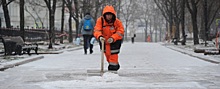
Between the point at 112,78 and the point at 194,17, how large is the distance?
2368cm

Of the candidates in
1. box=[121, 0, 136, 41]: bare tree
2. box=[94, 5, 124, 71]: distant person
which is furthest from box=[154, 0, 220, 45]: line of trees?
box=[121, 0, 136, 41]: bare tree

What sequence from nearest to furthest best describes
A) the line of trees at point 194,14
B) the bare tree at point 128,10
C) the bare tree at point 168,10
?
the line of trees at point 194,14, the bare tree at point 168,10, the bare tree at point 128,10

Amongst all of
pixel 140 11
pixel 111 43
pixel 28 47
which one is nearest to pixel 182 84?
pixel 111 43

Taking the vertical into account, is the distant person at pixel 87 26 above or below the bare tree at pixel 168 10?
below

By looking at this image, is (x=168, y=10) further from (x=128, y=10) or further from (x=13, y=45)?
(x=128, y=10)

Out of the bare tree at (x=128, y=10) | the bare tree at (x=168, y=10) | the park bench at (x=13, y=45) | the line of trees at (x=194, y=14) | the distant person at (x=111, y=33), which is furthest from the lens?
the bare tree at (x=128, y=10)

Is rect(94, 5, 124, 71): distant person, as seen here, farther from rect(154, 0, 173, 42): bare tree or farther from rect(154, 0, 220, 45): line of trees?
rect(154, 0, 173, 42): bare tree

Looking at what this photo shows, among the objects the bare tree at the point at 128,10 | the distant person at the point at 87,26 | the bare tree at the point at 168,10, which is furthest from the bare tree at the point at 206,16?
the bare tree at the point at 128,10

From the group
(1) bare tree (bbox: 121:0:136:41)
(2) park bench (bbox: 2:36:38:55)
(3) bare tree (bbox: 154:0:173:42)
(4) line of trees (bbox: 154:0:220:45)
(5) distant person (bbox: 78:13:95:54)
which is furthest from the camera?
(1) bare tree (bbox: 121:0:136:41)

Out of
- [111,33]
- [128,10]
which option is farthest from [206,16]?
[128,10]

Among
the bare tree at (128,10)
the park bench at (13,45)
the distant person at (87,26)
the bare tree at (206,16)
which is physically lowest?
the park bench at (13,45)

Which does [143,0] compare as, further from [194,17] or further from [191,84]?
[191,84]

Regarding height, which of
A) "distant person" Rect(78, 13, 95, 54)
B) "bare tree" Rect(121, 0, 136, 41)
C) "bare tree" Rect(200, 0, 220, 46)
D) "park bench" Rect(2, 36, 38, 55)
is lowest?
"park bench" Rect(2, 36, 38, 55)

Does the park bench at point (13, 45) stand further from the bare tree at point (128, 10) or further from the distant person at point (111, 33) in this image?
the bare tree at point (128, 10)
